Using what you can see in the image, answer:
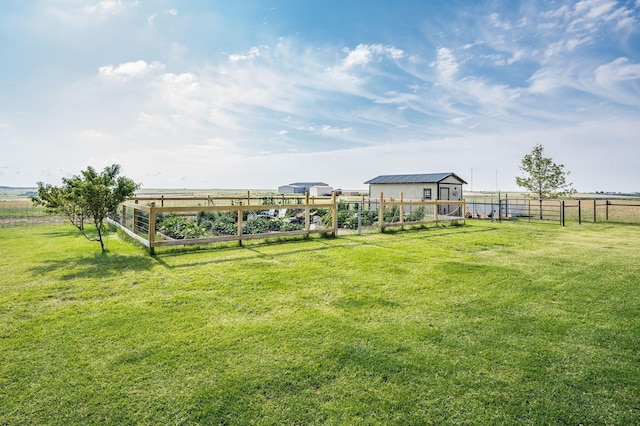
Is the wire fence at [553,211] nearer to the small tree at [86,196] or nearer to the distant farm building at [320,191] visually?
the small tree at [86,196]

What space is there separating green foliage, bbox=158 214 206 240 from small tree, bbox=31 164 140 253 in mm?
1931

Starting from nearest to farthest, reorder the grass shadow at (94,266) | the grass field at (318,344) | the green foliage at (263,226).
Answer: the grass field at (318,344), the grass shadow at (94,266), the green foliage at (263,226)

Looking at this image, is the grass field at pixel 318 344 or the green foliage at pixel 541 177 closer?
the grass field at pixel 318 344

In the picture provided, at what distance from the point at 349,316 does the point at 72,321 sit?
329 cm

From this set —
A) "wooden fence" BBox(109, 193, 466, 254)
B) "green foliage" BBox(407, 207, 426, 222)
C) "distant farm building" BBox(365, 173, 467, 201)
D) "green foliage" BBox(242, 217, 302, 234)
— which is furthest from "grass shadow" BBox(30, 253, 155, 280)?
"distant farm building" BBox(365, 173, 467, 201)

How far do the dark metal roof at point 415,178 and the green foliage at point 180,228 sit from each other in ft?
55.1

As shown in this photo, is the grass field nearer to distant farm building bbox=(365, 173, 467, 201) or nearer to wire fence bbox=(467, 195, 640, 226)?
wire fence bbox=(467, 195, 640, 226)

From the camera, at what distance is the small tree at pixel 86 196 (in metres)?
7.87

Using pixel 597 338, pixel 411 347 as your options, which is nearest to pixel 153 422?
pixel 411 347

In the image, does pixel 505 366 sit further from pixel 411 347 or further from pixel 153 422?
pixel 153 422

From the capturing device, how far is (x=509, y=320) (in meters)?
3.97

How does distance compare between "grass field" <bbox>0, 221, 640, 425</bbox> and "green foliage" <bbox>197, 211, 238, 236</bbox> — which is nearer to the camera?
"grass field" <bbox>0, 221, 640, 425</bbox>

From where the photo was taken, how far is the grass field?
237cm

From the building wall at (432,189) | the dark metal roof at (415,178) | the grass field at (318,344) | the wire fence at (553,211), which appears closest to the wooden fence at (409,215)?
the wire fence at (553,211)
